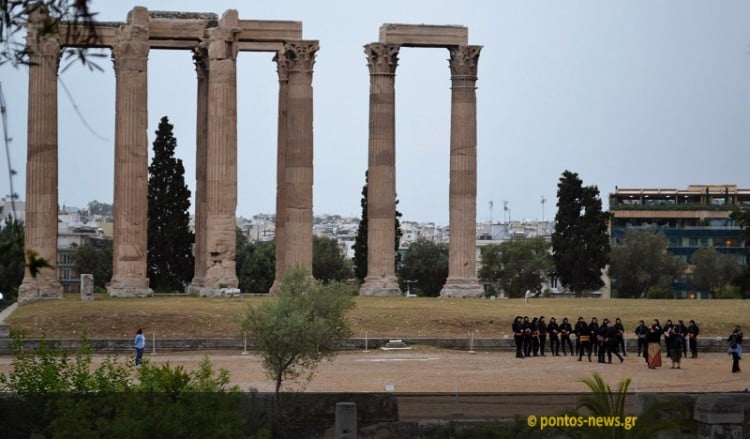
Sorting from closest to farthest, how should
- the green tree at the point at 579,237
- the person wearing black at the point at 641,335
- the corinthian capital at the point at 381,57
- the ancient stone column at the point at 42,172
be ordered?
the person wearing black at the point at 641,335, the ancient stone column at the point at 42,172, the corinthian capital at the point at 381,57, the green tree at the point at 579,237

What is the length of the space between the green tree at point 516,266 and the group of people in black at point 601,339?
91.3m

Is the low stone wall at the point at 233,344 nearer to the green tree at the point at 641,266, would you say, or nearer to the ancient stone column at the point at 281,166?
the ancient stone column at the point at 281,166

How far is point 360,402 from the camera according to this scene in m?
29.0

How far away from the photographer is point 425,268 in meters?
138

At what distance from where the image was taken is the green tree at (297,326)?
38.7 m

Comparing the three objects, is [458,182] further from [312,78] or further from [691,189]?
[691,189]

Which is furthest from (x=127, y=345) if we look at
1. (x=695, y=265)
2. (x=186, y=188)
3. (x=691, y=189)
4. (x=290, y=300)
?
(x=691, y=189)

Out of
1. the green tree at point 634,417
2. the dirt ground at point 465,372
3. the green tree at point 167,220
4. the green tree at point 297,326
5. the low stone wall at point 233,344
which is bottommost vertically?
the dirt ground at point 465,372

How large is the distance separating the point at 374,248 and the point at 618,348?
23.8 meters

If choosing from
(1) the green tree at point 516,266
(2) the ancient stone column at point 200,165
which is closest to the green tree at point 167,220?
(2) the ancient stone column at point 200,165

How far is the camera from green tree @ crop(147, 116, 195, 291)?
93.1m

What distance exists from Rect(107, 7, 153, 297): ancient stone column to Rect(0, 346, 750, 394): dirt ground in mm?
15868

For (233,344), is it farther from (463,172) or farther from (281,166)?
(281,166)

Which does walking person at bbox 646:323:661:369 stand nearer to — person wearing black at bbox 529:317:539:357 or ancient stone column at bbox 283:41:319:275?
person wearing black at bbox 529:317:539:357
